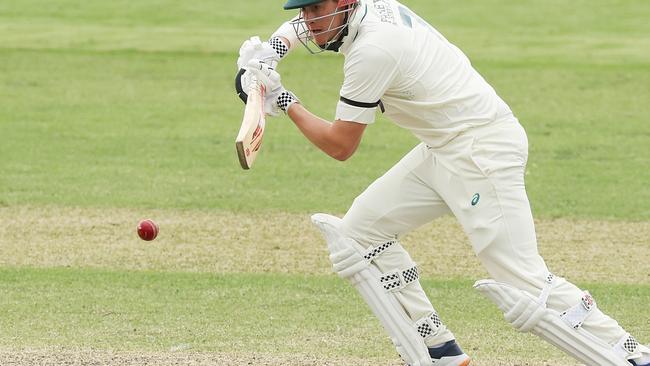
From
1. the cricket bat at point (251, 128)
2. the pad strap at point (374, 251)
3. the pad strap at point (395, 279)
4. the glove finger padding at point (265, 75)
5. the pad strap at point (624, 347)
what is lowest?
the pad strap at point (395, 279)

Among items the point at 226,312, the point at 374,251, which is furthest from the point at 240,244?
the point at 374,251

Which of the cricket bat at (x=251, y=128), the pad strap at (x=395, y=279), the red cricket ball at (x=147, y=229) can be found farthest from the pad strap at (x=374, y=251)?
the red cricket ball at (x=147, y=229)

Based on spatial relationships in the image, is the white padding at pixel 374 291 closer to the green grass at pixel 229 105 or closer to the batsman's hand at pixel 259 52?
the batsman's hand at pixel 259 52

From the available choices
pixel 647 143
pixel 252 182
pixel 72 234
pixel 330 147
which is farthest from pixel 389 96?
pixel 647 143

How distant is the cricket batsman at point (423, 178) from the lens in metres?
6.52

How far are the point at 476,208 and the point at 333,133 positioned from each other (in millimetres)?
795

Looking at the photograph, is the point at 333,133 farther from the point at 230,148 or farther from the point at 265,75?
the point at 230,148

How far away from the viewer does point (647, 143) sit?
52.2 ft

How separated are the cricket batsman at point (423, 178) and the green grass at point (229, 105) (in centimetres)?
585

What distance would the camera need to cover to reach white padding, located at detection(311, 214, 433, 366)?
6949 millimetres

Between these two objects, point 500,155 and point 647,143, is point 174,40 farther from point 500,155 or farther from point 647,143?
point 500,155

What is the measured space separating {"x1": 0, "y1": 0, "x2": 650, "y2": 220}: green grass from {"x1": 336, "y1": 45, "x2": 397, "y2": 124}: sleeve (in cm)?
Result: 627

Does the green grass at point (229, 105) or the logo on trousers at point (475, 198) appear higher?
the logo on trousers at point (475, 198)

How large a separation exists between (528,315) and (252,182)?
7772 mm
